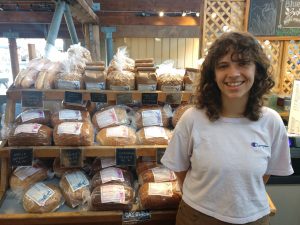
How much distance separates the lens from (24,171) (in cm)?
143

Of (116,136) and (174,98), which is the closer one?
(116,136)

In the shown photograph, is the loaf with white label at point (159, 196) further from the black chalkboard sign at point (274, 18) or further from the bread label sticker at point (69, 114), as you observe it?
the black chalkboard sign at point (274, 18)

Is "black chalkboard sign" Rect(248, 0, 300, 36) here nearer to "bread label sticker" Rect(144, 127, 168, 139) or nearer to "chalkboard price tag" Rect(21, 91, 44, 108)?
"bread label sticker" Rect(144, 127, 168, 139)

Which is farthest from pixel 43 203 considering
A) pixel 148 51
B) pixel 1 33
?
pixel 1 33

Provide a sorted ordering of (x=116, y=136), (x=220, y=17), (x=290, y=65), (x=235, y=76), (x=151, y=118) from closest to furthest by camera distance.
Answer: (x=235, y=76) < (x=116, y=136) < (x=151, y=118) < (x=220, y=17) < (x=290, y=65)

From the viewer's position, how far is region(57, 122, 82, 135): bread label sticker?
1325 millimetres

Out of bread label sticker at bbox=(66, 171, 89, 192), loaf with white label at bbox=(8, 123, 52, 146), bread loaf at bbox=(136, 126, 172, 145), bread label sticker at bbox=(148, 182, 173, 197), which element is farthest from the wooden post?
bread label sticker at bbox=(148, 182, 173, 197)

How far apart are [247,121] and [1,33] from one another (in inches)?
177

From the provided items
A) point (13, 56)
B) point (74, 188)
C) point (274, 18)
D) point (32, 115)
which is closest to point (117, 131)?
A: point (74, 188)

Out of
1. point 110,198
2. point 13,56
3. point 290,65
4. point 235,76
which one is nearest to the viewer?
point 235,76

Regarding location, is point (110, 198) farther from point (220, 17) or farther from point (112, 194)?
point (220, 17)

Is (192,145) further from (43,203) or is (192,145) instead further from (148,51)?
(148,51)

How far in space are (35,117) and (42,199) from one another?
431 mm

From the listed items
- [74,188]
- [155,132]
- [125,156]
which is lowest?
[74,188]
